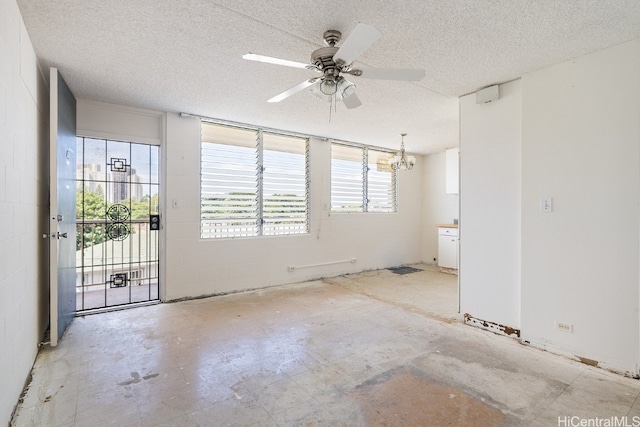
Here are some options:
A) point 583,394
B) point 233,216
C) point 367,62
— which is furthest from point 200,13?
point 583,394

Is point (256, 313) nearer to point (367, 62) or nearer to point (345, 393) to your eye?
point (345, 393)

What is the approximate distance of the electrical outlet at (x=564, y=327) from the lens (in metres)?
2.53

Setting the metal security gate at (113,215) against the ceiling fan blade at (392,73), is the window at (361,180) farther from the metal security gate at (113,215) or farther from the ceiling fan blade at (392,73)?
the ceiling fan blade at (392,73)

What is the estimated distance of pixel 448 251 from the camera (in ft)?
19.3

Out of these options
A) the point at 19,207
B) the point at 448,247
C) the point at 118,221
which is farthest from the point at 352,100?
the point at 448,247

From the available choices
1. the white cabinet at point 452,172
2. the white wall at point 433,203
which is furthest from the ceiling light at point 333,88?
the white wall at point 433,203

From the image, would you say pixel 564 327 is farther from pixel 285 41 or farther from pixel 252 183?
pixel 252 183

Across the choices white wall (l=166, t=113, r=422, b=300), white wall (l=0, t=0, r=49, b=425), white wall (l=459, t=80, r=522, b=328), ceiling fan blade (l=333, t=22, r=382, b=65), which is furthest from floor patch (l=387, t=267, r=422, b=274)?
white wall (l=0, t=0, r=49, b=425)

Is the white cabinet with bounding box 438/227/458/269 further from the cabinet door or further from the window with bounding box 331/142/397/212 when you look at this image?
the window with bounding box 331/142/397/212

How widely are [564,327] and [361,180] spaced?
155 inches

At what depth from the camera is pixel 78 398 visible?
196cm

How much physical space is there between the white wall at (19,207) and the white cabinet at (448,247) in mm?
5708

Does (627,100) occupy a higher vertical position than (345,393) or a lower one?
higher

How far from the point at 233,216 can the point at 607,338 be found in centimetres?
407
